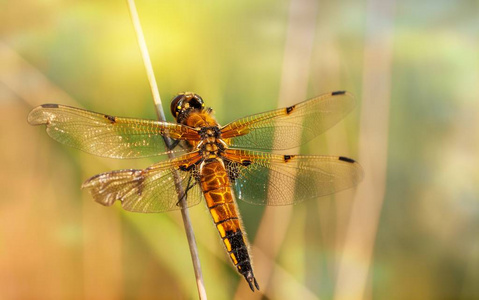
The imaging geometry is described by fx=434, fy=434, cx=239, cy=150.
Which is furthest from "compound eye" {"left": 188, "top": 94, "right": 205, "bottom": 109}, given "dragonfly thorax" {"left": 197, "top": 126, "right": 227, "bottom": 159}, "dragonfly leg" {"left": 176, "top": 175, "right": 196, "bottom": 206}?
"dragonfly leg" {"left": 176, "top": 175, "right": 196, "bottom": 206}

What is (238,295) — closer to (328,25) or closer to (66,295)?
(66,295)

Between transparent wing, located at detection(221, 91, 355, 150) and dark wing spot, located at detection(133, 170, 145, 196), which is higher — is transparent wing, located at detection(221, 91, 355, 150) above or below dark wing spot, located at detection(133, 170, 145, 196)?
above

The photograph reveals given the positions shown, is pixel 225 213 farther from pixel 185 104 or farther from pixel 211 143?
pixel 185 104

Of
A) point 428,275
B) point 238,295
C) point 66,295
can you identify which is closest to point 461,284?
point 428,275

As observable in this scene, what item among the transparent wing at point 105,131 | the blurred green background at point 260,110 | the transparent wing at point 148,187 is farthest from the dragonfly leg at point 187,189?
the blurred green background at point 260,110

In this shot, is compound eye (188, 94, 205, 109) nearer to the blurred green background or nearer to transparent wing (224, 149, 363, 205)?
transparent wing (224, 149, 363, 205)

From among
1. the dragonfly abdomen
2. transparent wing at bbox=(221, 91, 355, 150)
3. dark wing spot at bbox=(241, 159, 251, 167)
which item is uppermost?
transparent wing at bbox=(221, 91, 355, 150)

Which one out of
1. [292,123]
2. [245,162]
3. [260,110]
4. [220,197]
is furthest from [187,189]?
[260,110]
